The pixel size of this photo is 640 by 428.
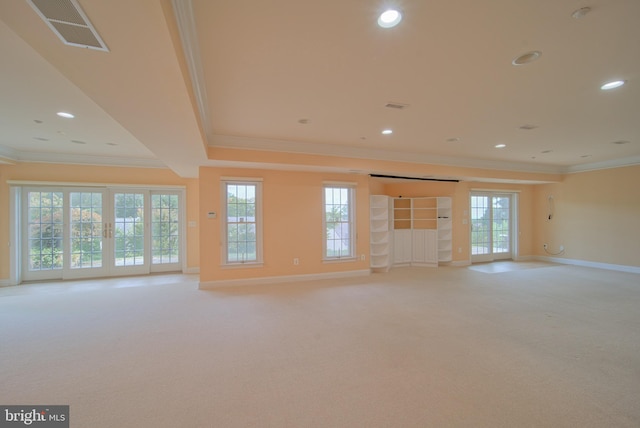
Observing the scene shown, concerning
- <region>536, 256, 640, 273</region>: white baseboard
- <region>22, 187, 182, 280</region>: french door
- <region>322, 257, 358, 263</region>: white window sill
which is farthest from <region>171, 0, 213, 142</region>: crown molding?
<region>536, 256, 640, 273</region>: white baseboard

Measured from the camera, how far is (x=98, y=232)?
6.29m

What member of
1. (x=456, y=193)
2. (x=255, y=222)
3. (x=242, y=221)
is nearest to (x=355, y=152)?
(x=255, y=222)

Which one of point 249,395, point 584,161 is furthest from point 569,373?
point 584,161

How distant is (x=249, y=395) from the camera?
2113 millimetres

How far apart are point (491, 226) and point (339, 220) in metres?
5.18

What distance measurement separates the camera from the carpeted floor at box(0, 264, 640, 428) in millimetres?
1938

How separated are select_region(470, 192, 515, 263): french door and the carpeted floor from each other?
3330mm

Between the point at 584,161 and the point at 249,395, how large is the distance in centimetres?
910

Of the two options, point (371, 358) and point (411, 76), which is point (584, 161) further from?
point (371, 358)

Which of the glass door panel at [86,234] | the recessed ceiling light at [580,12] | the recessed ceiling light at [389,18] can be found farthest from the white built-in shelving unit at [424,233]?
the glass door panel at [86,234]

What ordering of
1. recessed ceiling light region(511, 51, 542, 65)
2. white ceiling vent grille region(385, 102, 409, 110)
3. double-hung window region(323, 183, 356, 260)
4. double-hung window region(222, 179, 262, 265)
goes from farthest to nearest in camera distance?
1. double-hung window region(323, 183, 356, 260)
2. double-hung window region(222, 179, 262, 265)
3. white ceiling vent grille region(385, 102, 409, 110)
4. recessed ceiling light region(511, 51, 542, 65)

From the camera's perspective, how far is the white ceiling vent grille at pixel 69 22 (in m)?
1.26

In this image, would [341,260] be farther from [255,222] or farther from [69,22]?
[69,22]

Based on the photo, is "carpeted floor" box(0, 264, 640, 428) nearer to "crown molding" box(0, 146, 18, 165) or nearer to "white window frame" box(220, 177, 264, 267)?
"white window frame" box(220, 177, 264, 267)
